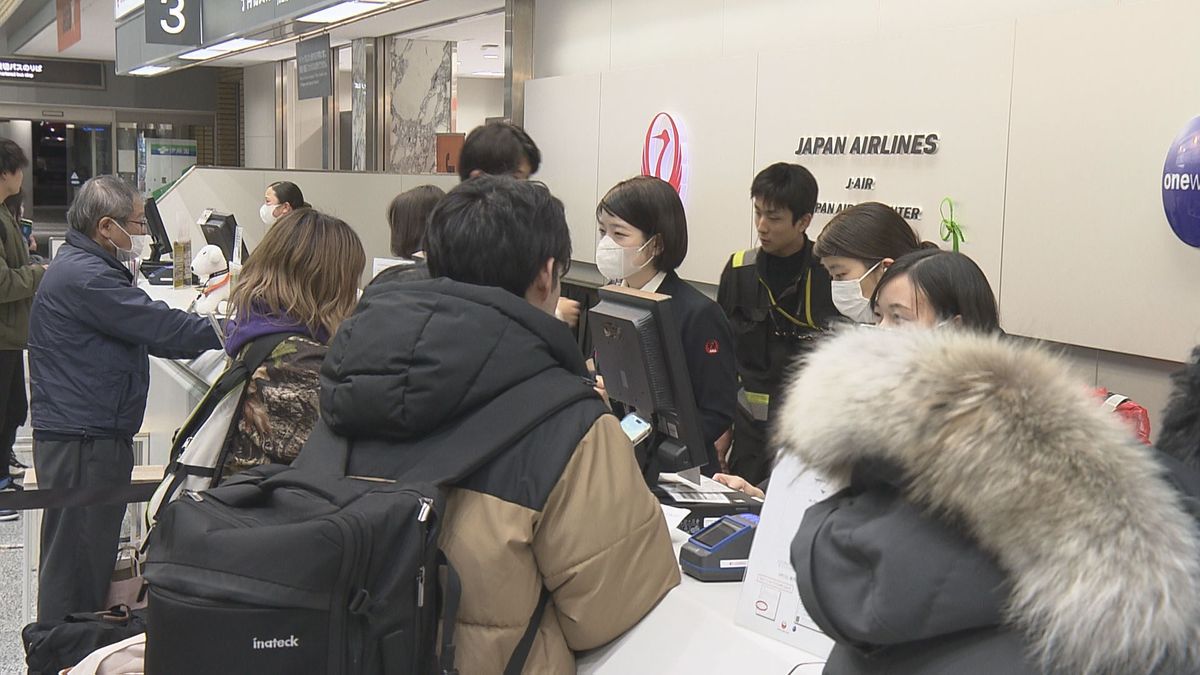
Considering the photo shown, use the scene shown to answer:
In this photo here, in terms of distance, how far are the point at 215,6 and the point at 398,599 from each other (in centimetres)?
712

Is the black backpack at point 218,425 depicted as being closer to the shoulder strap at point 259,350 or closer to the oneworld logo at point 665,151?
the shoulder strap at point 259,350

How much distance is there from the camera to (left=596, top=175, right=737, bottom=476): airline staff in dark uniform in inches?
118

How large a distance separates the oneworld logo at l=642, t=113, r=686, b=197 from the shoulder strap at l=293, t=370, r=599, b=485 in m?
4.39

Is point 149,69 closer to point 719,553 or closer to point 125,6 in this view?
point 125,6

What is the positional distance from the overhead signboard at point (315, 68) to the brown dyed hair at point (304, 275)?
6.56 m

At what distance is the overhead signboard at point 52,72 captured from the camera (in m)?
16.1

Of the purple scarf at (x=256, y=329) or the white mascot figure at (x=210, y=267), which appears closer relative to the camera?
the purple scarf at (x=256, y=329)

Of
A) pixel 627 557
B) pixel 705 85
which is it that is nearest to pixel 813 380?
pixel 627 557

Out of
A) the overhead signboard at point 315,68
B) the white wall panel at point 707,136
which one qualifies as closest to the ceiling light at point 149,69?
the overhead signboard at point 315,68

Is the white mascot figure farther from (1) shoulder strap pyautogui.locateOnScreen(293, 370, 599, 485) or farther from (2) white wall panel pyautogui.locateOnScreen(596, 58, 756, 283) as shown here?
(1) shoulder strap pyautogui.locateOnScreen(293, 370, 599, 485)

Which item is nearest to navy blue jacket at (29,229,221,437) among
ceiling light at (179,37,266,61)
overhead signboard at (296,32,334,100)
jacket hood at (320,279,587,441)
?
jacket hood at (320,279,587,441)

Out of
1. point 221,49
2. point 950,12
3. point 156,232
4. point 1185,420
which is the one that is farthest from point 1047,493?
point 156,232

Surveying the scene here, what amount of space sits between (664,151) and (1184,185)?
3.19 metres

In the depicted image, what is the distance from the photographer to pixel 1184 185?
11.1 feet
